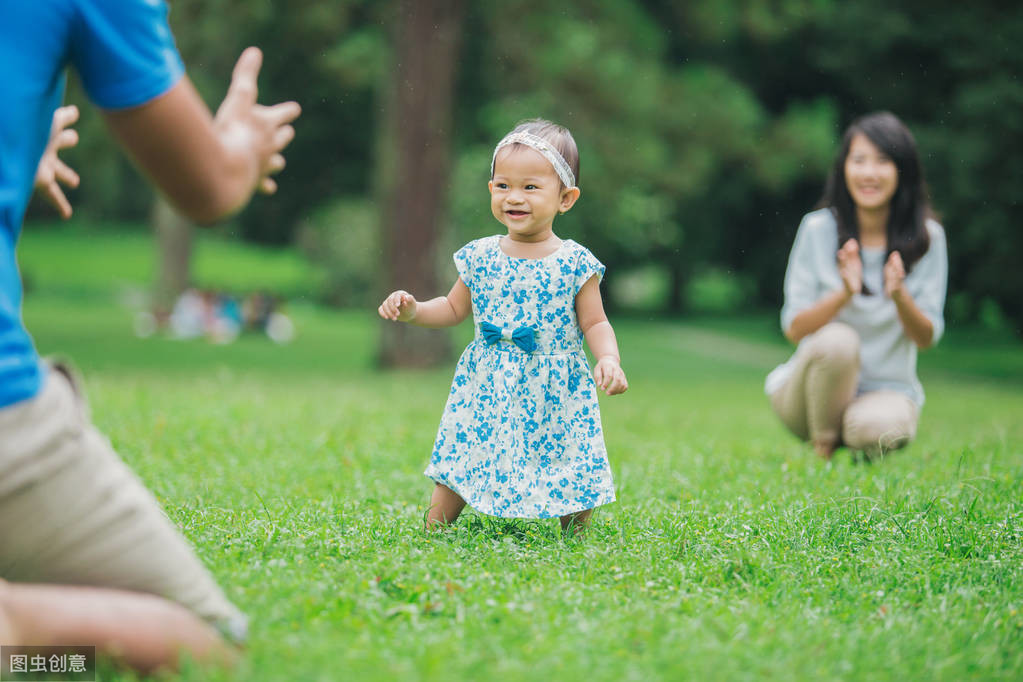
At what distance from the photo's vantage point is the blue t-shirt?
7.21 feet

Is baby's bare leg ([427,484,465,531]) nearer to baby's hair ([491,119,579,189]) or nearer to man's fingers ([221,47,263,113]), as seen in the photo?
baby's hair ([491,119,579,189])

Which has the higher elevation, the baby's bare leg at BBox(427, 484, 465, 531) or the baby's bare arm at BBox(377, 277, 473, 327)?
the baby's bare arm at BBox(377, 277, 473, 327)

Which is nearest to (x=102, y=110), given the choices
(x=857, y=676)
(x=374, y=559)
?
(x=374, y=559)

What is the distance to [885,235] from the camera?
18.3 feet

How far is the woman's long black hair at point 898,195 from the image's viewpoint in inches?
214

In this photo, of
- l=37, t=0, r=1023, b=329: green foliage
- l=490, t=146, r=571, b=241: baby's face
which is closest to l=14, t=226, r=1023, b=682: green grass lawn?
l=490, t=146, r=571, b=241: baby's face

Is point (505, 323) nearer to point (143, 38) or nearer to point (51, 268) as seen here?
point (143, 38)

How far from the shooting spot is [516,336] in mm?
3674

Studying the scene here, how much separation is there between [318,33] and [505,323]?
13598 mm

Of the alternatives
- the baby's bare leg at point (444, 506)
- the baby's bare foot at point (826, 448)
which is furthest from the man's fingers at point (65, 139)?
the baby's bare foot at point (826, 448)

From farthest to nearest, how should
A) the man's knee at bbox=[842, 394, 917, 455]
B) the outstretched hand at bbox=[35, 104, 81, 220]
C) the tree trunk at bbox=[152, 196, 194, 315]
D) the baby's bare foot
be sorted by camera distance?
the tree trunk at bbox=[152, 196, 194, 315] → the baby's bare foot → the man's knee at bbox=[842, 394, 917, 455] → the outstretched hand at bbox=[35, 104, 81, 220]

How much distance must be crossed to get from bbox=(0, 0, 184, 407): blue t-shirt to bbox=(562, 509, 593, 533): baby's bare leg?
190 cm

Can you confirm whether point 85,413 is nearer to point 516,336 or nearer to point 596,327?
point 516,336

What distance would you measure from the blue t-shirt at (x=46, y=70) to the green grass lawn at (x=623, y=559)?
0.79 m
